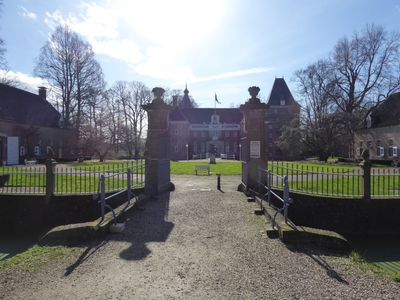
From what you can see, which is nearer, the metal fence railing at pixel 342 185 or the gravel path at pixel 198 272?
the gravel path at pixel 198 272

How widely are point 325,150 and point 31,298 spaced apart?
37.3 m

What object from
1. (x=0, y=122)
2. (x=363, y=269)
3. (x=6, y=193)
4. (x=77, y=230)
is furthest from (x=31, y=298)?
(x=0, y=122)

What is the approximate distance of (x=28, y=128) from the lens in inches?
1510

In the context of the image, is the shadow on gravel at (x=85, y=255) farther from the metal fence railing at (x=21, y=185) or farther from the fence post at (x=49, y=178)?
the metal fence railing at (x=21, y=185)

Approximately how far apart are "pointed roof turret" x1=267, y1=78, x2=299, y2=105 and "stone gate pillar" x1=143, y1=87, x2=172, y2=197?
2221 inches

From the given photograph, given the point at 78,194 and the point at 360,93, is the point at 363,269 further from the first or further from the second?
the point at 360,93

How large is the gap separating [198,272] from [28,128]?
39.4 meters

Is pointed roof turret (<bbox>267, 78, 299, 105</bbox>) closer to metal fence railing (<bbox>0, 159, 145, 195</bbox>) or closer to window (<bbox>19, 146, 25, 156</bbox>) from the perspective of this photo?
window (<bbox>19, 146, 25, 156</bbox>)

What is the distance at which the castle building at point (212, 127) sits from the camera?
212 feet

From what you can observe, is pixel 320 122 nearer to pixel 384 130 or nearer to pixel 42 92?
pixel 384 130

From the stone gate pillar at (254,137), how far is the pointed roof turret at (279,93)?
184 ft

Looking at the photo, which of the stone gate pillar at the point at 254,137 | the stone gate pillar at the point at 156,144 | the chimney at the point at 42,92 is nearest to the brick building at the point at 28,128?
the chimney at the point at 42,92

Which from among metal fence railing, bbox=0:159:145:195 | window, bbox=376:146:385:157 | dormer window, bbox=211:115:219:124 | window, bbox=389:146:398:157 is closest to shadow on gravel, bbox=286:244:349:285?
metal fence railing, bbox=0:159:145:195

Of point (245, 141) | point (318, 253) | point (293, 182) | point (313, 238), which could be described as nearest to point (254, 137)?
point (245, 141)
